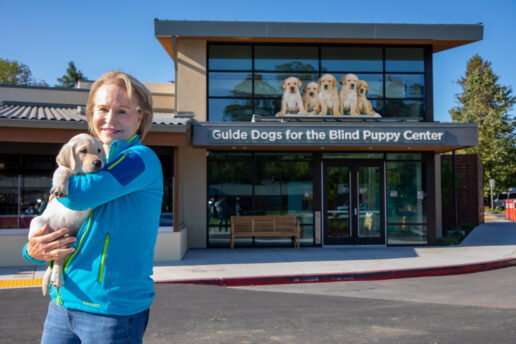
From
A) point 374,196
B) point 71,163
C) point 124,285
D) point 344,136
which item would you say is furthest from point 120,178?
point 374,196

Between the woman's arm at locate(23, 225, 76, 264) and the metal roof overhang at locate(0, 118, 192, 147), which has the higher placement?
the metal roof overhang at locate(0, 118, 192, 147)

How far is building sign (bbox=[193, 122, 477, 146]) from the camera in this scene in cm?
1251

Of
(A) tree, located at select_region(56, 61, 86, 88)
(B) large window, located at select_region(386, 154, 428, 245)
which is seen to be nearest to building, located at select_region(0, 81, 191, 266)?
(B) large window, located at select_region(386, 154, 428, 245)

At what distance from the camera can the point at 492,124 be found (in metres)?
37.8

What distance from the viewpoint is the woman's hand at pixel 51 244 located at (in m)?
1.90

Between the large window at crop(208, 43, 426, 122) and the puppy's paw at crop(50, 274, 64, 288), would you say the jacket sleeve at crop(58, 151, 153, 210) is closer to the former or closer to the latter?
the puppy's paw at crop(50, 274, 64, 288)

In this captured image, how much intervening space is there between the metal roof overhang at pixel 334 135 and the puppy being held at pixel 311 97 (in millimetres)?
1386

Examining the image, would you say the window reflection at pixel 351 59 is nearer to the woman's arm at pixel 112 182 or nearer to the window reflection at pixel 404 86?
the window reflection at pixel 404 86

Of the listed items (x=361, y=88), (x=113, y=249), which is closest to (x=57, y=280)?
(x=113, y=249)

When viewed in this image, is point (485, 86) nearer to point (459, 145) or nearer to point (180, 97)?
point (459, 145)

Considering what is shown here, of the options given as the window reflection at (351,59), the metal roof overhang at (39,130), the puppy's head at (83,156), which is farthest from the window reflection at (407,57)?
the puppy's head at (83,156)

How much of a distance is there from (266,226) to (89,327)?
1215 centimetres

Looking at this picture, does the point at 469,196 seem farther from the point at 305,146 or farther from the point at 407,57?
the point at 305,146

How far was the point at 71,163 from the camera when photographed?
1.99m
